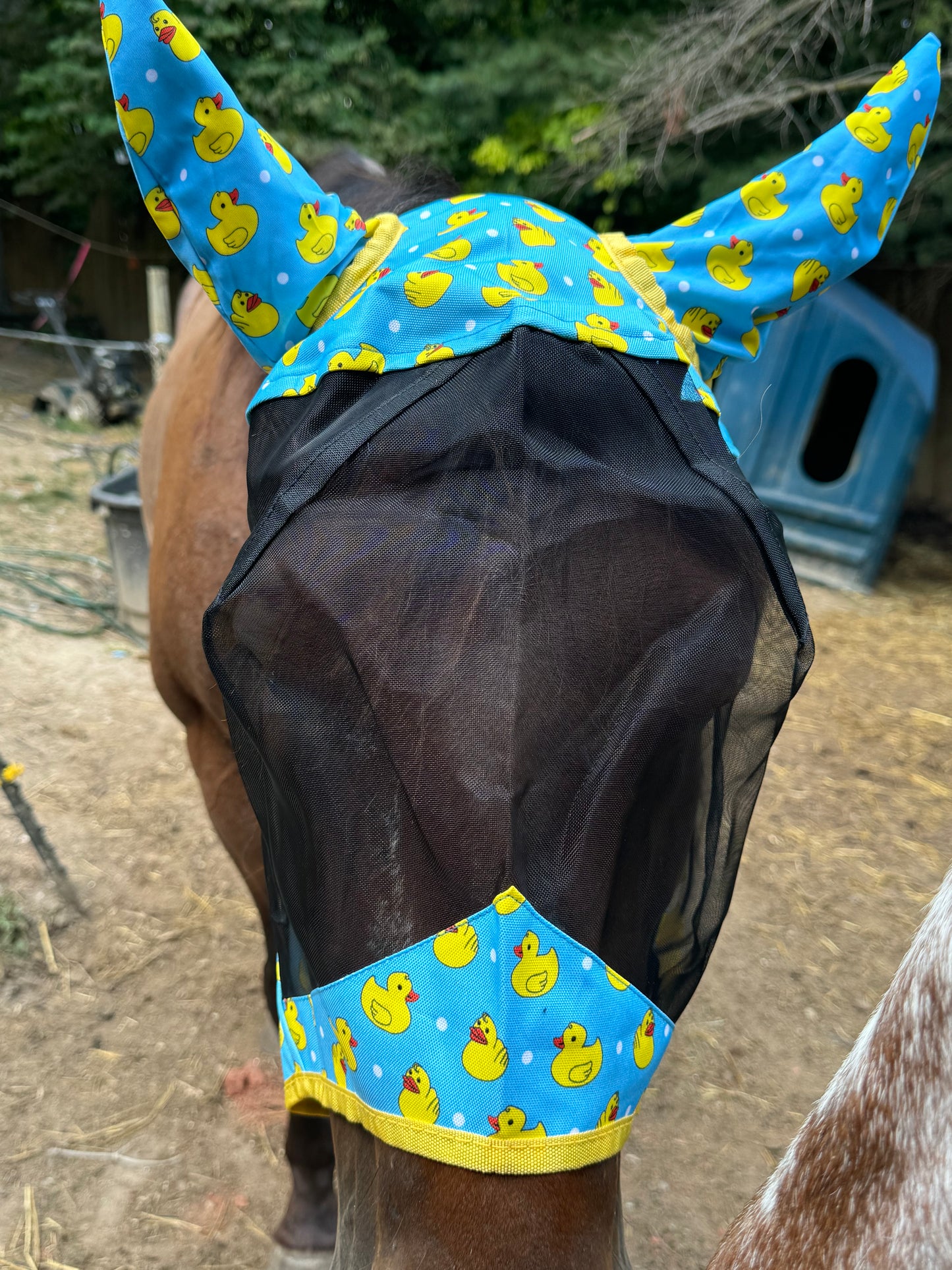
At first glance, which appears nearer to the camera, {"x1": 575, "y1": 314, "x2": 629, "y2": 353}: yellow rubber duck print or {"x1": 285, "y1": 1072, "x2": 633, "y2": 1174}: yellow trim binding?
{"x1": 285, "y1": 1072, "x2": 633, "y2": 1174}: yellow trim binding

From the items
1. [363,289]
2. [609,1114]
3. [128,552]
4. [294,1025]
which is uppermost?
[363,289]

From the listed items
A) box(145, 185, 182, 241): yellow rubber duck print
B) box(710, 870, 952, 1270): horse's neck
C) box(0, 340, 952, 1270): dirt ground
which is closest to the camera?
box(710, 870, 952, 1270): horse's neck

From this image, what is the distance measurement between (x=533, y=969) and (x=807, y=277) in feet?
3.38

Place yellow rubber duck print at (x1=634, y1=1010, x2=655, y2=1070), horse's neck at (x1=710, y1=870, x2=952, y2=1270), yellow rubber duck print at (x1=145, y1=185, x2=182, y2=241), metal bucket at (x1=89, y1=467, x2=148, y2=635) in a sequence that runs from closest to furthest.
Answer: horse's neck at (x1=710, y1=870, x2=952, y2=1270), yellow rubber duck print at (x1=634, y1=1010, x2=655, y2=1070), yellow rubber duck print at (x1=145, y1=185, x2=182, y2=241), metal bucket at (x1=89, y1=467, x2=148, y2=635)

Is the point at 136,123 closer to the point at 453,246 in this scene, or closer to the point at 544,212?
the point at 453,246

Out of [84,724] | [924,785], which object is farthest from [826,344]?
[84,724]

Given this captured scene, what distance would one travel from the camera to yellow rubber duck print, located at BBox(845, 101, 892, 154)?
1.33 meters

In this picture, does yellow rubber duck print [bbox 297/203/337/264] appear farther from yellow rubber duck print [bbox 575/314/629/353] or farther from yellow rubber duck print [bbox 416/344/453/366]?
yellow rubber duck print [bbox 575/314/629/353]

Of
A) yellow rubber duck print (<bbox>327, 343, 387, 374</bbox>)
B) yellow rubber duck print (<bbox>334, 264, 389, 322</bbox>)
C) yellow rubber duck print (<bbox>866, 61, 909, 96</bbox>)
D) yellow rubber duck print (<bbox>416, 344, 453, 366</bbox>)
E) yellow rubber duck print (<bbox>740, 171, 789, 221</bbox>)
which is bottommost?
yellow rubber duck print (<bbox>327, 343, 387, 374</bbox>)

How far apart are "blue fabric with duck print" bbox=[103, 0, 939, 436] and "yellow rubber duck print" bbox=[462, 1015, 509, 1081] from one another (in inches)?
27.6

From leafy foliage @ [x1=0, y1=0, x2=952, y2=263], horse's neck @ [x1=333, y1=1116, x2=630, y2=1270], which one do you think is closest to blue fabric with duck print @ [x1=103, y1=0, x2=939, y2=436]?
horse's neck @ [x1=333, y1=1116, x2=630, y2=1270]

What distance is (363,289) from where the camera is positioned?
118 cm

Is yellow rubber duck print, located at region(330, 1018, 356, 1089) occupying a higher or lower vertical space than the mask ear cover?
lower

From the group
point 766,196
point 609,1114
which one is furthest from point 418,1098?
point 766,196
